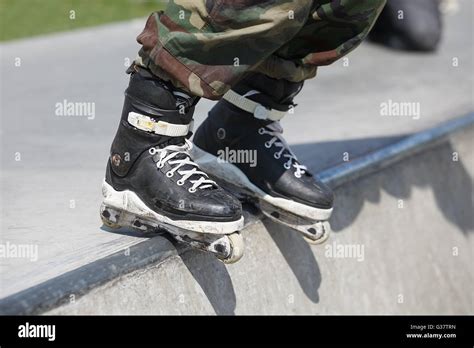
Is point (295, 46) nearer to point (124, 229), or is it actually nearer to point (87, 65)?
point (124, 229)

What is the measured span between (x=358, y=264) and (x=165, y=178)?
3.63 feet

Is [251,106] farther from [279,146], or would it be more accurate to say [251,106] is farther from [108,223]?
[108,223]

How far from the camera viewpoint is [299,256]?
107 inches

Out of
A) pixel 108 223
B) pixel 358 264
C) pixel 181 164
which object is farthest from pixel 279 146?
pixel 358 264

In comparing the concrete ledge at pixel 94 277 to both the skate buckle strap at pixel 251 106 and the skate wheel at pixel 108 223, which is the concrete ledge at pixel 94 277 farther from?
the skate buckle strap at pixel 251 106

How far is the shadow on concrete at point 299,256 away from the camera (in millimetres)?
2643

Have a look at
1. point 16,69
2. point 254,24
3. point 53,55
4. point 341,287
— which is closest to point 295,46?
point 254,24

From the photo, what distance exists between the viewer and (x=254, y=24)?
199 cm

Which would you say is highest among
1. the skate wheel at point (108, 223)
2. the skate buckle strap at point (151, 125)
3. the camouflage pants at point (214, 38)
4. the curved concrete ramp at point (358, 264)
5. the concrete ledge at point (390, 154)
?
the camouflage pants at point (214, 38)

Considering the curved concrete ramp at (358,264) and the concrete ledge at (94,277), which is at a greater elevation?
the concrete ledge at (94,277)

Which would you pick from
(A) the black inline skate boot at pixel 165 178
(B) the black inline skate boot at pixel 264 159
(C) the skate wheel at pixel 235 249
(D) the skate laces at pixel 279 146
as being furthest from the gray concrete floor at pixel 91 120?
(D) the skate laces at pixel 279 146

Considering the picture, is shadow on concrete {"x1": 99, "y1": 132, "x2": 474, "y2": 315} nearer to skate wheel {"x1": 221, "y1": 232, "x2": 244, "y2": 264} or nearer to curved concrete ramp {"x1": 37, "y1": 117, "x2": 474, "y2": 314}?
curved concrete ramp {"x1": 37, "y1": 117, "x2": 474, "y2": 314}

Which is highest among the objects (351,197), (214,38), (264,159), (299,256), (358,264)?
(214,38)
